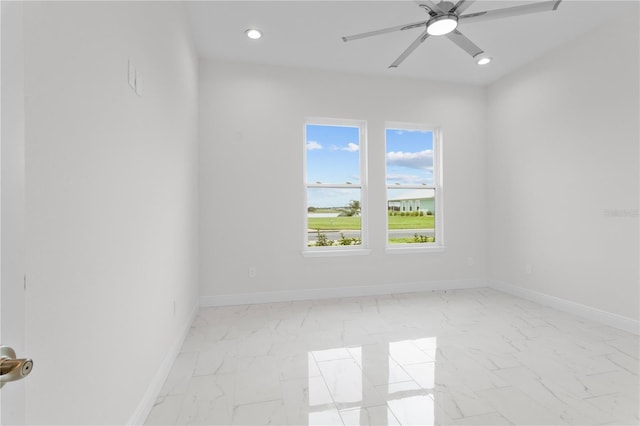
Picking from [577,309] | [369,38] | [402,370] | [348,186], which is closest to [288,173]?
[348,186]

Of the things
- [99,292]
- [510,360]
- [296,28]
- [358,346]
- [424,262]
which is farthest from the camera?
[424,262]

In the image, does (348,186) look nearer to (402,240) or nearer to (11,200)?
(402,240)

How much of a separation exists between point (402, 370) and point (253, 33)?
3427 millimetres

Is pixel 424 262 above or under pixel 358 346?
above

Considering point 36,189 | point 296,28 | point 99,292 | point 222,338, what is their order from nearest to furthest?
point 36,189, point 99,292, point 222,338, point 296,28

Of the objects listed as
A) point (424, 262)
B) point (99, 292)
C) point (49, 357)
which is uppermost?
point (99, 292)

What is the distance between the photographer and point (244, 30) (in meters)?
3.21

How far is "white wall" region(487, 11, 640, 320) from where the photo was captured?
116 inches

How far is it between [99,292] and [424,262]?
3.98 meters

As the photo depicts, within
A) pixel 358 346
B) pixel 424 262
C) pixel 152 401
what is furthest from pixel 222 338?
pixel 424 262

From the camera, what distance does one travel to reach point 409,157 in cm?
454

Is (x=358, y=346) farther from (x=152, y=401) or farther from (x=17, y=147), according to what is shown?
(x=17, y=147)

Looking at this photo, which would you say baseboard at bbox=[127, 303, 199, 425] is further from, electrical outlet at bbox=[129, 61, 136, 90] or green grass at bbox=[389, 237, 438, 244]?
green grass at bbox=[389, 237, 438, 244]

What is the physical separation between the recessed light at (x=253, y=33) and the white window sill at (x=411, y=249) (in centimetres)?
303
